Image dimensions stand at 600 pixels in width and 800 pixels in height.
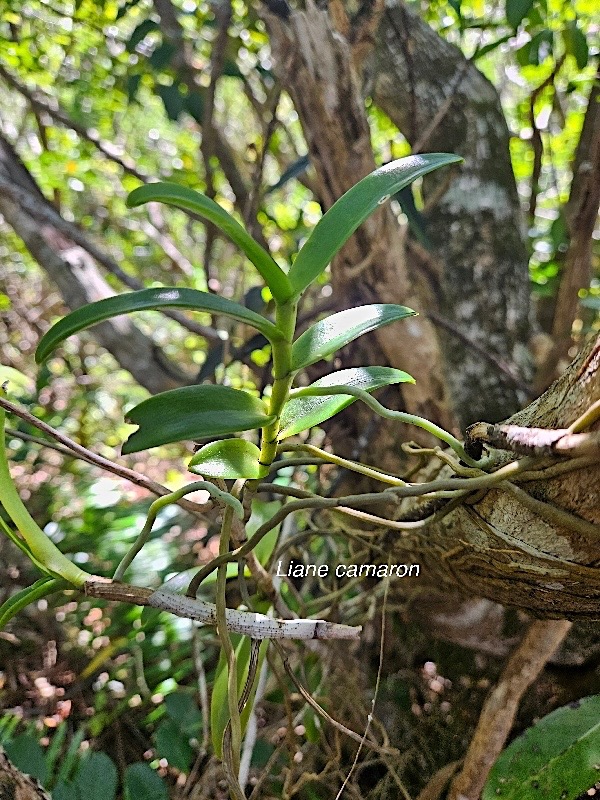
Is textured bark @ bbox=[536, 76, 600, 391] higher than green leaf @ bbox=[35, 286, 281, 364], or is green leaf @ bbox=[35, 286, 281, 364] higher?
textured bark @ bbox=[536, 76, 600, 391]

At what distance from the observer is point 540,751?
45 centimetres

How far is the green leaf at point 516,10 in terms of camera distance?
0.69 m

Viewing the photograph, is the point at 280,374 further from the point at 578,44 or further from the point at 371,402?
the point at 578,44

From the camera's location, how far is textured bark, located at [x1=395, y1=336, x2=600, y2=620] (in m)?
0.29

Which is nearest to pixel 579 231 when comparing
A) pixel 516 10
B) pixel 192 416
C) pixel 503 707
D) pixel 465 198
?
pixel 465 198

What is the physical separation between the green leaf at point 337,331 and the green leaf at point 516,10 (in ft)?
1.81

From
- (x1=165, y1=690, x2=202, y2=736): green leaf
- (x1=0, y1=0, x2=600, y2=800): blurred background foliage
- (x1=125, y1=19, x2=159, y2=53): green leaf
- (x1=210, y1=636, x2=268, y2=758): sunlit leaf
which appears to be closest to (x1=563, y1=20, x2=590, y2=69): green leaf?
(x1=0, y1=0, x2=600, y2=800): blurred background foliage

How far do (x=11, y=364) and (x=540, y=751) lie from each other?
167cm

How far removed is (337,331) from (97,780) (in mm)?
428

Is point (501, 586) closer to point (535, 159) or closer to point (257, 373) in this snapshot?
point (257, 373)

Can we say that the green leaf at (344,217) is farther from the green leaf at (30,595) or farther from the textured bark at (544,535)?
the green leaf at (30,595)

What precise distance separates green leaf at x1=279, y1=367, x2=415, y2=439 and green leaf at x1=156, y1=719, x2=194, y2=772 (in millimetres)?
409

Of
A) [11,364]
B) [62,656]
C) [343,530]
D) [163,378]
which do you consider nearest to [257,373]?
[163,378]

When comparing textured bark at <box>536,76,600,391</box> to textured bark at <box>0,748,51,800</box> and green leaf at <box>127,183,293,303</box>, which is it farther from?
textured bark at <box>0,748,51,800</box>
